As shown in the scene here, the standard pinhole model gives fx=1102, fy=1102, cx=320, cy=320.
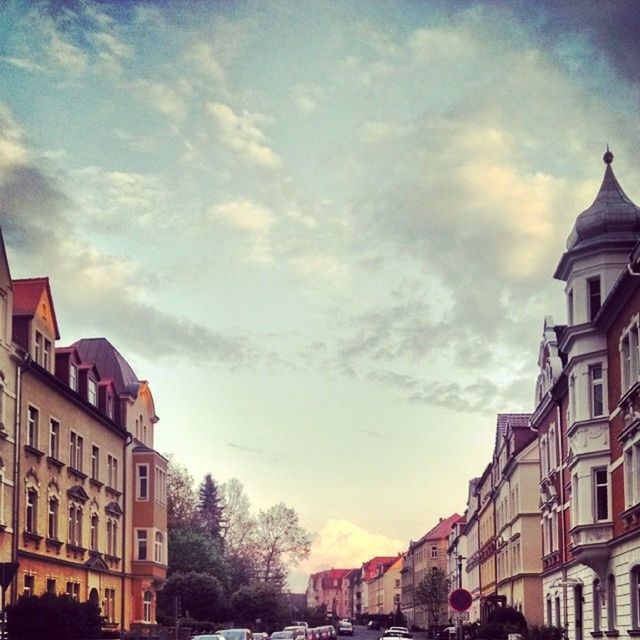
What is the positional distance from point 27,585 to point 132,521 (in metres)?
17.4

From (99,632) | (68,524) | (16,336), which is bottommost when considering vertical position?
(99,632)

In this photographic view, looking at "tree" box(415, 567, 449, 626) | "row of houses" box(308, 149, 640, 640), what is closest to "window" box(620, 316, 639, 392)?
"row of houses" box(308, 149, 640, 640)

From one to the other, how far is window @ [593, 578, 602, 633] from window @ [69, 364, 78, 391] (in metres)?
22.8

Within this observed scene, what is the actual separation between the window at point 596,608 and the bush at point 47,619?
52.2ft

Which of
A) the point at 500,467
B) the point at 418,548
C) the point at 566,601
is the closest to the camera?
the point at 566,601

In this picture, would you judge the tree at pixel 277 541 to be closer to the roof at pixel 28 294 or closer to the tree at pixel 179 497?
the tree at pixel 179 497

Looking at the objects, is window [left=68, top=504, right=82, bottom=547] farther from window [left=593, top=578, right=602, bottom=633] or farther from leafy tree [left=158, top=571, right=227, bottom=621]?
leafy tree [left=158, top=571, right=227, bottom=621]

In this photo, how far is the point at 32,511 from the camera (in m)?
39.0

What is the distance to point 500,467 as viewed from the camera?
68500mm

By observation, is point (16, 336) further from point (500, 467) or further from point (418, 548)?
point (418, 548)

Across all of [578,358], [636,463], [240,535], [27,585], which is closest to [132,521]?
[27,585]

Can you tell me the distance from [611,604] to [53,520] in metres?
20.7

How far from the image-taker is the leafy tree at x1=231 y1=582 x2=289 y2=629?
272 feet

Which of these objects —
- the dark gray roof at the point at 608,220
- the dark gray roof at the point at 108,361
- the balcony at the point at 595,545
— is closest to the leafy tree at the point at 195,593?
the dark gray roof at the point at 108,361
